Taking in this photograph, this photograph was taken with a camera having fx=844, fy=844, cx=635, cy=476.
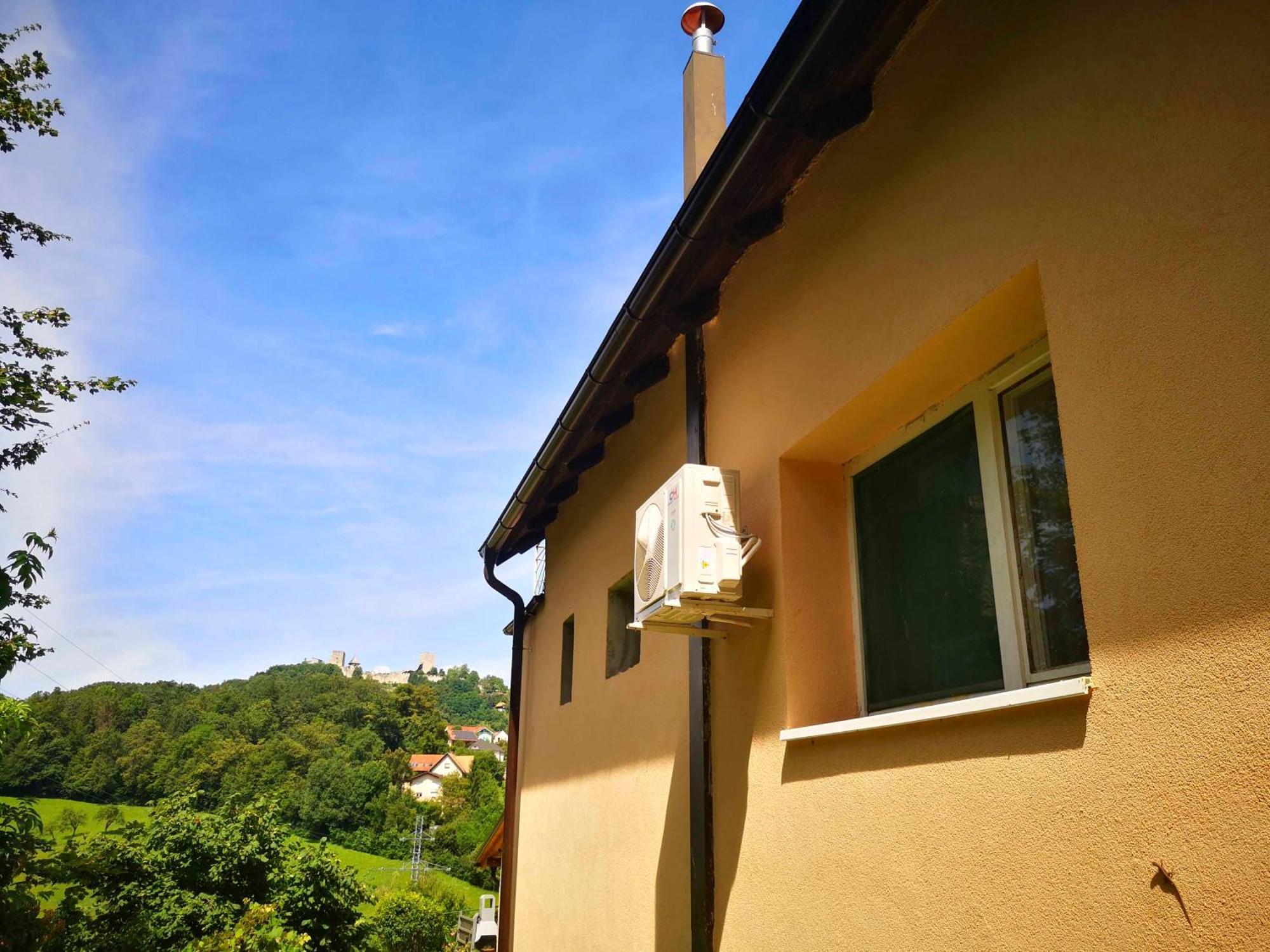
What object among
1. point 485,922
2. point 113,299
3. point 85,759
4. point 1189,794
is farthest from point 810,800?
point 85,759

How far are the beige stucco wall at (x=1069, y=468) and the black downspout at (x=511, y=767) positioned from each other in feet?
15.7

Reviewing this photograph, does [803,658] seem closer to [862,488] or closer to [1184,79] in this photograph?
[862,488]

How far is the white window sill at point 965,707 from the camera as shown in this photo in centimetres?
183

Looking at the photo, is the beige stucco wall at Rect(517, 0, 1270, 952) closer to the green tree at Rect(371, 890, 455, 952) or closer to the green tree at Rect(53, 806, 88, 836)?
the green tree at Rect(53, 806, 88, 836)

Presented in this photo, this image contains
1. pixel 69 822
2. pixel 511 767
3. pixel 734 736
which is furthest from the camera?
pixel 69 822

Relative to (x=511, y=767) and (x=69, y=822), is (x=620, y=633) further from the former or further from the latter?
(x=69, y=822)

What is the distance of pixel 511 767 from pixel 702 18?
719 centimetres

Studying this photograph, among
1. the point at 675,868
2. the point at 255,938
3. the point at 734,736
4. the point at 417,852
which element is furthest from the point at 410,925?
the point at 734,736

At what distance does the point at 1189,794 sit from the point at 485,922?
86.9ft

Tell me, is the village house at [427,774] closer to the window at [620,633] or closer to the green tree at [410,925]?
the green tree at [410,925]

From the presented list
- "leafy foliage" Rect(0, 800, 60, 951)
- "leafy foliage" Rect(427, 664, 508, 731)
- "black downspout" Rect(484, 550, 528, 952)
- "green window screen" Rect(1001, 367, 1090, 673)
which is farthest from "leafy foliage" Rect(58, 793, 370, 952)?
"leafy foliage" Rect(427, 664, 508, 731)

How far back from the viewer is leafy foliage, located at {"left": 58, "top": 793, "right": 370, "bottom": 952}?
1231cm

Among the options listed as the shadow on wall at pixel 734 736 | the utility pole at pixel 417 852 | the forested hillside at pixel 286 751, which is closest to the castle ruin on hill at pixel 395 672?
the forested hillside at pixel 286 751

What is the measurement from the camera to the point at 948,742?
2217mm
